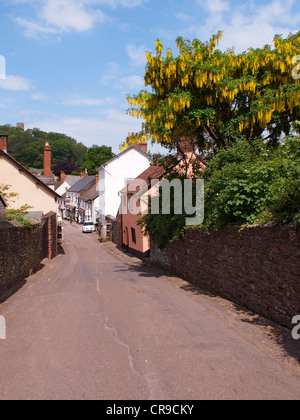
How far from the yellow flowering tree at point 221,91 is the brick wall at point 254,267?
4181mm

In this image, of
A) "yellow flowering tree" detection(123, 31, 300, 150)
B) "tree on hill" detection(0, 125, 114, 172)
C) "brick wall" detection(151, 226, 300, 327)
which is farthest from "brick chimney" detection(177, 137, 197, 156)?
"tree on hill" detection(0, 125, 114, 172)

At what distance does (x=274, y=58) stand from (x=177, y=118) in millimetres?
3901

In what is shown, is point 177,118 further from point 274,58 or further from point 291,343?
point 291,343

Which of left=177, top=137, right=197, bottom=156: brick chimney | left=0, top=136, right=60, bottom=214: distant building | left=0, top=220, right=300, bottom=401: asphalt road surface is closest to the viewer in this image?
left=0, top=220, right=300, bottom=401: asphalt road surface

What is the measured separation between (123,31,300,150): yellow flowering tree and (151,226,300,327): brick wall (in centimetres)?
418

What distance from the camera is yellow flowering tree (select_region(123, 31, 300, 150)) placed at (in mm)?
12281

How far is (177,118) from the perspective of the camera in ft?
44.0

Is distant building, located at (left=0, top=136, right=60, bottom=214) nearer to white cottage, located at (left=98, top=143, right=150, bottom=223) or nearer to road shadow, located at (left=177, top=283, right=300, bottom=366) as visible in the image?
white cottage, located at (left=98, top=143, right=150, bottom=223)

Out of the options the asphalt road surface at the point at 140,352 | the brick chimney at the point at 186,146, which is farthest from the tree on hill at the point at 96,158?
the asphalt road surface at the point at 140,352

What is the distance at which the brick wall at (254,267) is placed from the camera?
764 cm

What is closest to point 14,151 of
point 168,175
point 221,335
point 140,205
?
point 140,205

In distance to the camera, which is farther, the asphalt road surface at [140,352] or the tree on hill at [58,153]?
the tree on hill at [58,153]

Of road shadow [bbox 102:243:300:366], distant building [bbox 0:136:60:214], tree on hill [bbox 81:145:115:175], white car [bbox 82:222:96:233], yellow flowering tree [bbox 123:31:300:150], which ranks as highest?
tree on hill [bbox 81:145:115:175]

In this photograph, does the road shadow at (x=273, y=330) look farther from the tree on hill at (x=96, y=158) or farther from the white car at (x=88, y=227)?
the tree on hill at (x=96, y=158)
